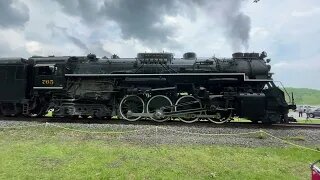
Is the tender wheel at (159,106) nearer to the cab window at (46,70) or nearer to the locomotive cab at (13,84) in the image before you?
the cab window at (46,70)

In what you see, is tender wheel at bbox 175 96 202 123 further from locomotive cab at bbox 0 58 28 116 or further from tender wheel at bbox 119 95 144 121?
locomotive cab at bbox 0 58 28 116

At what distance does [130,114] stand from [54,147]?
716cm

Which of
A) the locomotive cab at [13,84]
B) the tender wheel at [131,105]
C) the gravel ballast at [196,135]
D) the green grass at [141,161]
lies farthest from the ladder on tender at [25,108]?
the green grass at [141,161]

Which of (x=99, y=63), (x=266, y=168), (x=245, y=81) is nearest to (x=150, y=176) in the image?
(x=266, y=168)

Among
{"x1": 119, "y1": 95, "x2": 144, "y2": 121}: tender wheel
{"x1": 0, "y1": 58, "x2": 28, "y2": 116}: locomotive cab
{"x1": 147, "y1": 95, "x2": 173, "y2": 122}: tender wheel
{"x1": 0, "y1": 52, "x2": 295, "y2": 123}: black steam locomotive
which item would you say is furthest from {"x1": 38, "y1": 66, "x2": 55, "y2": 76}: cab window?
{"x1": 147, "y1": 95, "x2": 173, "y2": 122}: tender wheel

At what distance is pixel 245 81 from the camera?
57.3ft

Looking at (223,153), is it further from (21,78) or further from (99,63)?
(21,78)

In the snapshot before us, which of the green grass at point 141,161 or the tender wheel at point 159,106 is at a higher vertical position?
the tender wheel at point 159,106

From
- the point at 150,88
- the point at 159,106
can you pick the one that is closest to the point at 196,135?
the point at 159,106

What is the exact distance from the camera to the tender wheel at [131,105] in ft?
59.3

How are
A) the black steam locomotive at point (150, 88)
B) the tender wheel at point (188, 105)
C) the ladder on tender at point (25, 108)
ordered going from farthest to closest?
the ladder on tender at point (25, 108) → the tender wheel at point (188, 105) → the black steam locomotive at point (150, 88)

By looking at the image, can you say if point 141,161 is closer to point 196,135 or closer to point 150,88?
point 196,135

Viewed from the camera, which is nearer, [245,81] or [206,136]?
[206,136]

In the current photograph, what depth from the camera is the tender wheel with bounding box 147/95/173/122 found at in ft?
57.7
